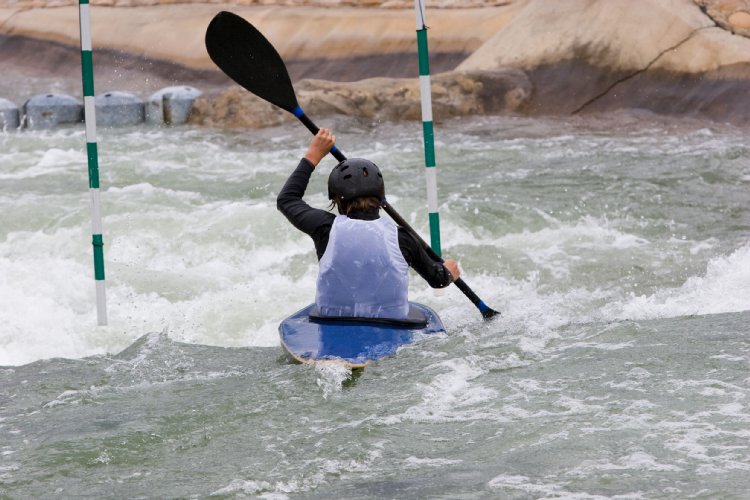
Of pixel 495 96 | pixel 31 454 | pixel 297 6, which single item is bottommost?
pixel 31 454

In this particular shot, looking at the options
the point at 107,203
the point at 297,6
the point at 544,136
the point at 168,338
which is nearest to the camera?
the point at 168,338

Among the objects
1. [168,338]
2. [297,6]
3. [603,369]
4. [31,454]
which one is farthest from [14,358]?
[297,6]

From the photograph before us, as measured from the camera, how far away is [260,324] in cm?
570

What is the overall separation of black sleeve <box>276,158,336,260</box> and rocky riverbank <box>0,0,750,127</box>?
7010 millimetres

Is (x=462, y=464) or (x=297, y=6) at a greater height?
(x=297, y=6)

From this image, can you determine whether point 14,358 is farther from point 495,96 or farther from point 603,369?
point 495,96

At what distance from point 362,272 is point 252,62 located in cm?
140

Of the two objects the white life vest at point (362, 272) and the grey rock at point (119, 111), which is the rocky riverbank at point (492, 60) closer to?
the grey rock at point (119, 111)

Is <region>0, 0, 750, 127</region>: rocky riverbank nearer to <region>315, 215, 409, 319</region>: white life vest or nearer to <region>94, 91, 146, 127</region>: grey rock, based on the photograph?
<region>94, 91, 146, 127</region>: grey rock

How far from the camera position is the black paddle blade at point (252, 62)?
5.18 meters

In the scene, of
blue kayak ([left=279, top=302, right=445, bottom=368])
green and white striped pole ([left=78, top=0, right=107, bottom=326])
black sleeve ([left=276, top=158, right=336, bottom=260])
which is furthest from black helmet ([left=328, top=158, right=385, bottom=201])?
green and white striped pole ([left=78, top=0, right=107, bottom=326])

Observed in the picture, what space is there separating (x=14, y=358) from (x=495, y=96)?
24.3ft

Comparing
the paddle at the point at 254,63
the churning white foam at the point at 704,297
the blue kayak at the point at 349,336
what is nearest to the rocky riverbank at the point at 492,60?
the churning white foam at the point at 704,297

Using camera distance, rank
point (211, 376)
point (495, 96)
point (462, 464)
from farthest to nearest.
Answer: point (495, 96)
point (211, 376)
point (462, 464)
